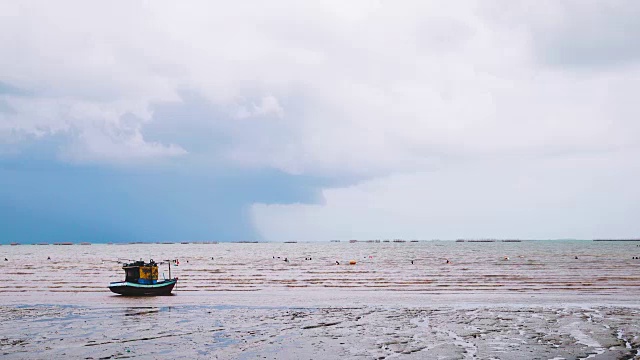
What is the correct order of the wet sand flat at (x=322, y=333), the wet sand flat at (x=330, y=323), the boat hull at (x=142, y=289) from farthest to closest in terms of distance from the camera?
1. the boat hull at (x=142, y=289)
2. the wet sand flat at (x=330, y=323)
3. the wet sand flat at (x=322, y=333)

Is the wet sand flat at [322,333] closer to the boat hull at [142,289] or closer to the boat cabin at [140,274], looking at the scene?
the boat hull at [142,289]

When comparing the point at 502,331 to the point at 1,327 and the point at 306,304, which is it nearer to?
the point at 306,304

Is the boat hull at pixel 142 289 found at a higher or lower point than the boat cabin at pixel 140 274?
lower

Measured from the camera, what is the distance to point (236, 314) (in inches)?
1538

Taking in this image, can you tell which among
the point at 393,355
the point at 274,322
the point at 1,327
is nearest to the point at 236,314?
the point at 274,322

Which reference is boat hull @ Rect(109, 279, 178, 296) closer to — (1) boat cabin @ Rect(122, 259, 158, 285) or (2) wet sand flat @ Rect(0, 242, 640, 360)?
(1) boat cabin @ Rect(122, 259, 158, 285)

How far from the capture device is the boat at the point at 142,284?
53.2 meters

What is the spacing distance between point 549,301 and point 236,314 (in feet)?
83.3

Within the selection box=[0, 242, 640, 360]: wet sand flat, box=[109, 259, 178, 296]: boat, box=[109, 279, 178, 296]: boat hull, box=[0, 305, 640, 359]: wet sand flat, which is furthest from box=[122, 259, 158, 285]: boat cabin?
box=[0, 305, 640, 359]: wet sand flat

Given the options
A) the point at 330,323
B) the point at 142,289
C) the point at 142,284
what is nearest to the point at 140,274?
the point at 142,284

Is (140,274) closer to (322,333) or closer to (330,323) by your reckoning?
(330,323)

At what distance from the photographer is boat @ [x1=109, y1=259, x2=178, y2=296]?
5325 centimetres

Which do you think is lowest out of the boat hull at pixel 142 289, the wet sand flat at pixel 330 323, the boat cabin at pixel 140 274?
the wet sand flat at pixel 330 323

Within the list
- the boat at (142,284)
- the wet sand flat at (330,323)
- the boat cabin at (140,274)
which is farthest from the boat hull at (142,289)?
the wet sand flat at (330,323)
